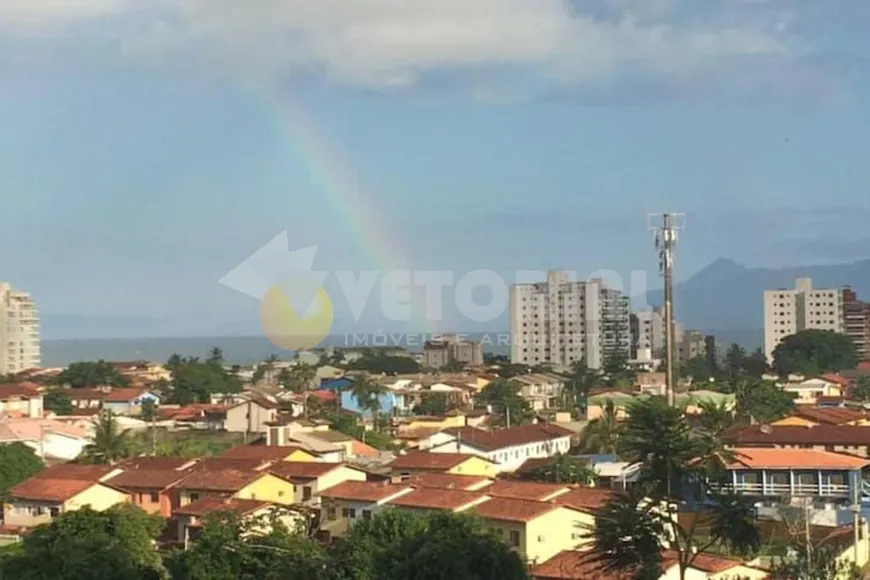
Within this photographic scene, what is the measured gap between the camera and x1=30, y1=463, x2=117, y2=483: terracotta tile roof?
21561mm

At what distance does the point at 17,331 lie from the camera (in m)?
96.2

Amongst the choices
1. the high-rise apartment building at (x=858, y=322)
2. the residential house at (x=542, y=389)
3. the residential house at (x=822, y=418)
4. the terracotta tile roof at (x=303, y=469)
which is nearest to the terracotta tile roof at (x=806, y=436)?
the residential house at (x=822, y=418)

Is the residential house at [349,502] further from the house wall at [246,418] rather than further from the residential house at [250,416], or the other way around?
the house wall at [246,418]

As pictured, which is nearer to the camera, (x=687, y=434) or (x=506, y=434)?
(x=687, y=434)

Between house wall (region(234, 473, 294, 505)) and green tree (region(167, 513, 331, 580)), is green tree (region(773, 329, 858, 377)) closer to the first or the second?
house wall (region(234, 473, 294, 505))

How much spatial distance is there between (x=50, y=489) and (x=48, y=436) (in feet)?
44.3

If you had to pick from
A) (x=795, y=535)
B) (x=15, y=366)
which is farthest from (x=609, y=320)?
(x=795, y=535)

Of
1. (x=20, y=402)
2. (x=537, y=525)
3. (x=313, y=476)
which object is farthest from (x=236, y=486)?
(x=20, y=402)

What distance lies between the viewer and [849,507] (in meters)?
20.1

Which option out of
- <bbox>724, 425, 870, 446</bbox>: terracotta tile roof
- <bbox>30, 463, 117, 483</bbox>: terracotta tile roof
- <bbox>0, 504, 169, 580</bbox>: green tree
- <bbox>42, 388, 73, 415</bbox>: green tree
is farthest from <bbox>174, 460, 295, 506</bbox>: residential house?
<bbox>42, 388, 73, 415</bbox>: green tree

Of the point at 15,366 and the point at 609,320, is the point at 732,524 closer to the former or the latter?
the point at 609,320

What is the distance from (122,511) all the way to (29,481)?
6.75 meters

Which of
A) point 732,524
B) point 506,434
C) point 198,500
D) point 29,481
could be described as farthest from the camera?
point 506,434

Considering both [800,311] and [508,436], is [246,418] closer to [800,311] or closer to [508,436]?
[508,436]
